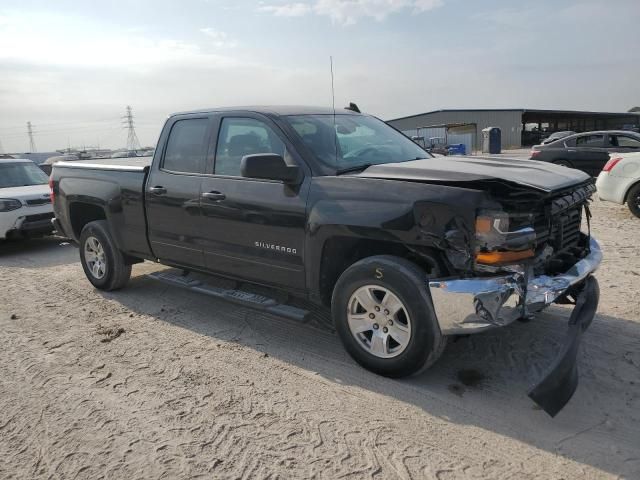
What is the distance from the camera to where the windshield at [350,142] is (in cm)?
410

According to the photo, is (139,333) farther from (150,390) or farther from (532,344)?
(532,344)

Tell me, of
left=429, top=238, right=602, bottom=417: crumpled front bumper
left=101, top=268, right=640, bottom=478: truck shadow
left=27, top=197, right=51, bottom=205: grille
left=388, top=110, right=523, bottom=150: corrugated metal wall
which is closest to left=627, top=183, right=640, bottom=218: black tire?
left=101, top=268, right=640, bottom=478: truck shadow

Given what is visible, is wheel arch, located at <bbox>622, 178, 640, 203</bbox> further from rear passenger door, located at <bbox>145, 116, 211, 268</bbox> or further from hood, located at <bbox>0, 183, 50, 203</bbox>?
hood, located at <bbox>0, 183, 50, 203</bbox>

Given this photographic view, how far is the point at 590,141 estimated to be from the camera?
14281mm

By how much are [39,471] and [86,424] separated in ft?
1.44

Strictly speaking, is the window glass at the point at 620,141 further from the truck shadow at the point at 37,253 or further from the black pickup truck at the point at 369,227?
the truck shadow at the point at 37,253

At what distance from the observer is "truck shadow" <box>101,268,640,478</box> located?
292cm

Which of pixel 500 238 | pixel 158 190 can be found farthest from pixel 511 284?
pixel 158 190

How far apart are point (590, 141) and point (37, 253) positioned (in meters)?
13.4

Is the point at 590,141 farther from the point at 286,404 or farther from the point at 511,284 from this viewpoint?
the point at 286,404

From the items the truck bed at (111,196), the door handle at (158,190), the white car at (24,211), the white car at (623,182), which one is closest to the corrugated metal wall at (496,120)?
the white car at (623,182)

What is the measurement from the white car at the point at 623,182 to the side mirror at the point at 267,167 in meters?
7.54

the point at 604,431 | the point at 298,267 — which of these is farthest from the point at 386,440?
the point at 298,267

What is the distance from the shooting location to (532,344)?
4035mm
